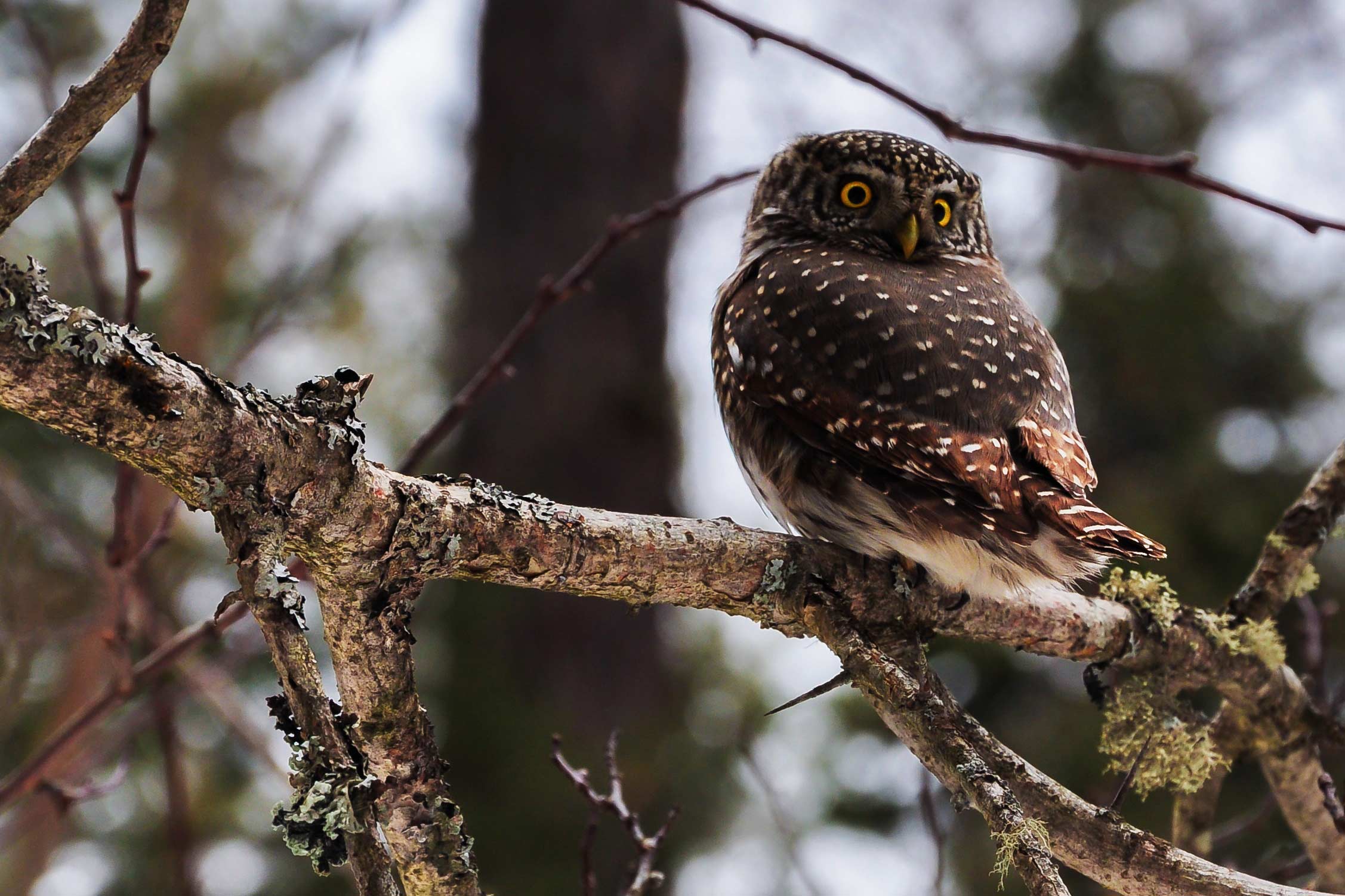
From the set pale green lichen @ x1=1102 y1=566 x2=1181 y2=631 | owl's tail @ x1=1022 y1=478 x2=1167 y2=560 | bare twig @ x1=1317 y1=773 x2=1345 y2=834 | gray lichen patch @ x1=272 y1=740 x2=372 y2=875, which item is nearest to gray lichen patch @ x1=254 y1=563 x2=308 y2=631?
gray lichen patch @ x1=272 y1=740 x2=372 y2=875

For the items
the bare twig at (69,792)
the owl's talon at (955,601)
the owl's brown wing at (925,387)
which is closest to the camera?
the owl's brown wing at (925,387)

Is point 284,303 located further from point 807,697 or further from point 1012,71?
point 1012,71

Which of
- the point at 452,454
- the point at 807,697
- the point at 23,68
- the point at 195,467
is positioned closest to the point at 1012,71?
the point at 452,454

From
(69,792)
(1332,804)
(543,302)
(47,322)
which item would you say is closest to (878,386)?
(543,302)

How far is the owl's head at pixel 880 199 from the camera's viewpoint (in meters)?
3.22

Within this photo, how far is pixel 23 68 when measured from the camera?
526 centimetres

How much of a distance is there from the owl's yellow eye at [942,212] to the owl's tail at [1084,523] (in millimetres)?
1238

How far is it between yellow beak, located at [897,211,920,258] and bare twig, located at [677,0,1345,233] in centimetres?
148

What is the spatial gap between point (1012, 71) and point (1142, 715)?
21.0ft

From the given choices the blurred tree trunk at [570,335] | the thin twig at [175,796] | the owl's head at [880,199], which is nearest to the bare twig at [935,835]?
the owl's head at [880,199]

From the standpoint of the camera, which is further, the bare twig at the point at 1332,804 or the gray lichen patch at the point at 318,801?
the bare twig at the point at 1332,804

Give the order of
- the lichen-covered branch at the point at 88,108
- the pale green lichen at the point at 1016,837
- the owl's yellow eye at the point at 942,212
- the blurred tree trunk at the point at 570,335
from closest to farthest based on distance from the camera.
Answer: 1. the lichen-covered branch at the point at 88,108
2. the pale green lichen at the point at 1016,837
3. the owl's yellow eye at the point at 942,212
4. the blurred tree trunk at the point at 570,335

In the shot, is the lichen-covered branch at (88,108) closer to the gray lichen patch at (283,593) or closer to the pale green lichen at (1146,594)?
the gray lichen patch at (283,593)

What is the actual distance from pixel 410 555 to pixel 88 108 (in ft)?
2.20
